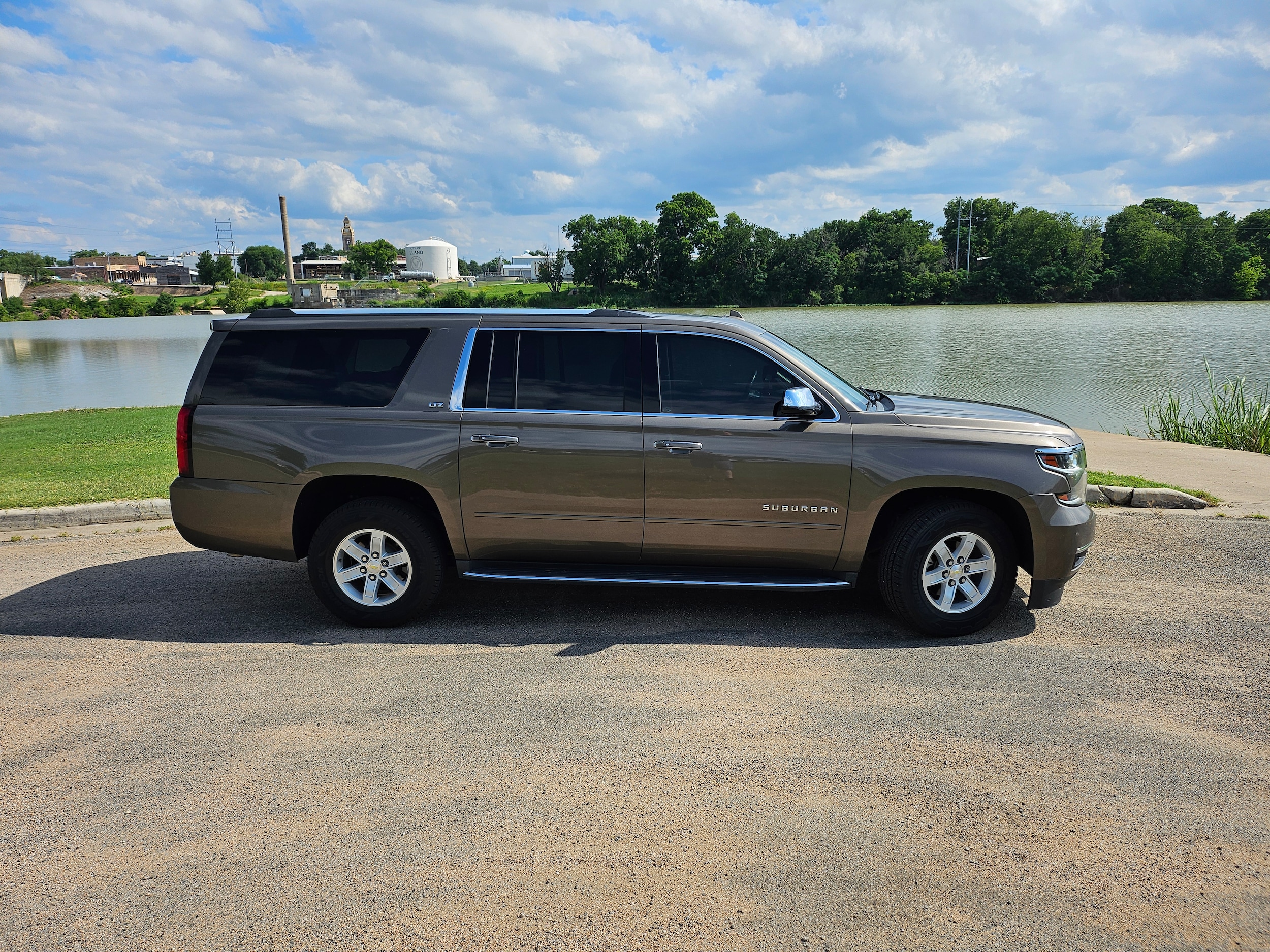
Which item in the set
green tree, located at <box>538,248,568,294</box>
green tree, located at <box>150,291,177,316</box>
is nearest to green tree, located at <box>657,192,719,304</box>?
green tree, located at <box>538,248,568,294</box>

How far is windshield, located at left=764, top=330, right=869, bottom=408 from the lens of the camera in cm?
518

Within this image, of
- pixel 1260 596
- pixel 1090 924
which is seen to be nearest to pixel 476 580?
pixel 1090 924

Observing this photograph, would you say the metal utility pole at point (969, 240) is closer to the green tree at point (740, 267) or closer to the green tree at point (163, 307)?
the green tree at point (740, 267)

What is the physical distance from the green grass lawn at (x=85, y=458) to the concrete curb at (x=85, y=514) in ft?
0.68

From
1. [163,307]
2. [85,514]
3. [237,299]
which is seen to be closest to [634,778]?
[85,514]

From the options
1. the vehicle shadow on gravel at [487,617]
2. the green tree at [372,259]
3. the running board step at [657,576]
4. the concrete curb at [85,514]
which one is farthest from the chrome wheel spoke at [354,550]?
the green tree at [372,259]

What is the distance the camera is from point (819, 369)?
212 inches

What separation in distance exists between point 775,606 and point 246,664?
333 cm

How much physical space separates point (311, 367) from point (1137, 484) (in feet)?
27.7

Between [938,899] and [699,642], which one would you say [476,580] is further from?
[938,899]

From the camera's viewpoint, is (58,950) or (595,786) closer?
(58,950)

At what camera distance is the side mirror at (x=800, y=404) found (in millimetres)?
4766

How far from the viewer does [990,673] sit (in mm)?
4547

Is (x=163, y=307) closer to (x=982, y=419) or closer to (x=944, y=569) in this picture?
(x=982, y=419)
